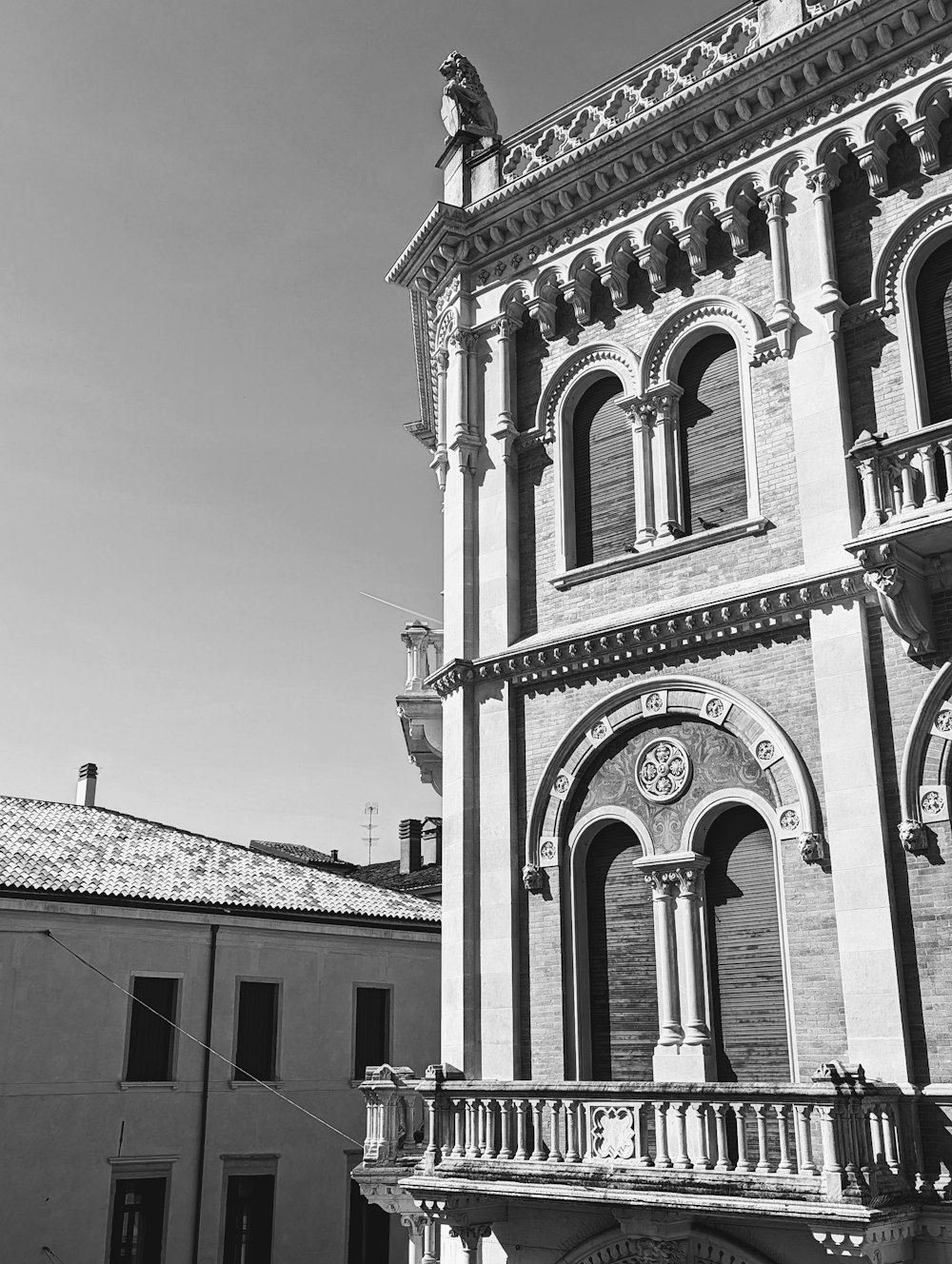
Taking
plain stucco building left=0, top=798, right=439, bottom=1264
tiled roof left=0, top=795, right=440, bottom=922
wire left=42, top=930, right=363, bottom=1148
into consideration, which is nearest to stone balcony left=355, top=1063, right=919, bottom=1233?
plain stucco building left=0, top=798, right=439, bottom=1264

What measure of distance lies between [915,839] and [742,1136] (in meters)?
3.53

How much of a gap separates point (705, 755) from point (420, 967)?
54.7ft

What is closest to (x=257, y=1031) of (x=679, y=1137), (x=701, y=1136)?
(x=679, y=1137)

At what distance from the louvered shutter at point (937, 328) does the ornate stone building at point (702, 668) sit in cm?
4

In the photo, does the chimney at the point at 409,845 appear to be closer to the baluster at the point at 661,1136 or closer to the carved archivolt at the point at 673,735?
the carved archivolt at the point at 673,735

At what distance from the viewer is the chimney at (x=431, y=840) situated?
4388cm

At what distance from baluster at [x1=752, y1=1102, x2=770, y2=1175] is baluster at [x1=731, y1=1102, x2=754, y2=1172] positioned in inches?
4.1

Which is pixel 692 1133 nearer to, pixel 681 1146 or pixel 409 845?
pixel 681 1146

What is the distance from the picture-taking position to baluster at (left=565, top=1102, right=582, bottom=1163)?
14375 millimetres

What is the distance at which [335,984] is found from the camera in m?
29.2

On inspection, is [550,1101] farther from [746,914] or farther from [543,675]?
[543,675]

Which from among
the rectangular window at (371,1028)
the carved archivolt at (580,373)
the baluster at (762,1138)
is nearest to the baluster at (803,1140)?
the baluster at (762,1138)

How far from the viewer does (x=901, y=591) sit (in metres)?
14.0

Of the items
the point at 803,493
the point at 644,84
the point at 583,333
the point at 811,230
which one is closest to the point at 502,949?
the point at 803,493
